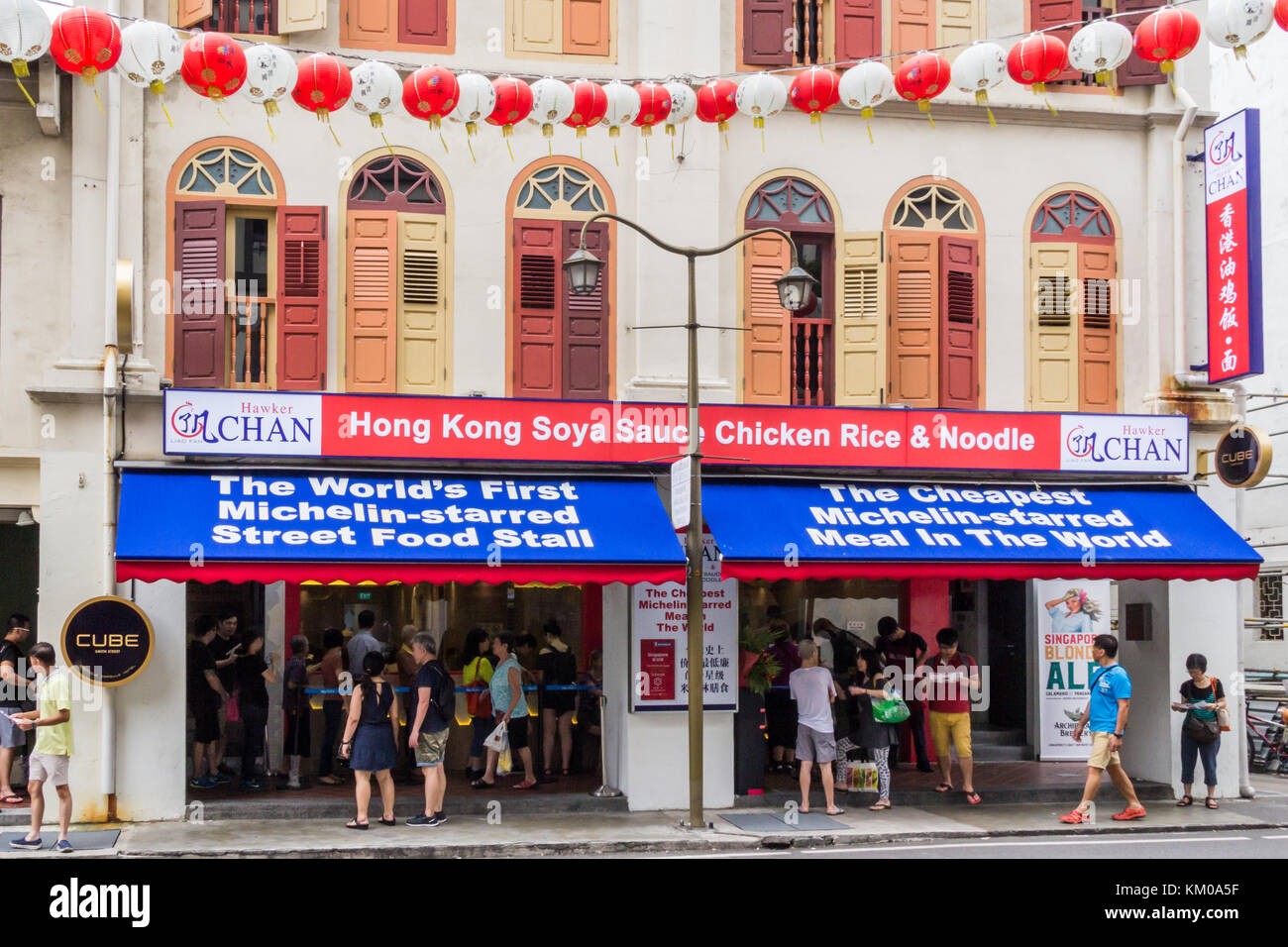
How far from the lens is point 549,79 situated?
47.4 ft

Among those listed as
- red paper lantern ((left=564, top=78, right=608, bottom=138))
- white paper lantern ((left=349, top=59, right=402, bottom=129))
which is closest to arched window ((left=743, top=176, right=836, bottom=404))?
red paper lantern ((left=564, top=78, right=608, bottom=138))

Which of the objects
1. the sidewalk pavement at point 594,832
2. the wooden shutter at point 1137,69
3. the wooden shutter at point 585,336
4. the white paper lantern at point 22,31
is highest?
the wooden shutter at point 1137,69

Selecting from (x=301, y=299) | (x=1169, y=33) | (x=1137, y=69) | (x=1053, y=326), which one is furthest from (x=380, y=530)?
(x=1137, y=69)

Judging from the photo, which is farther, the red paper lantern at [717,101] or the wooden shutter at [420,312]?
the wooden shutter at [420,312]

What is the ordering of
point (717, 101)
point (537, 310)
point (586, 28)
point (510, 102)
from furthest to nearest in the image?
point (586, 28) → point (537, 310) → point (717, 101) → point (510, 102)

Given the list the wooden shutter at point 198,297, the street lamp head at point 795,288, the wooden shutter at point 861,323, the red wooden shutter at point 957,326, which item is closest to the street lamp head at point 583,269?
the street lamp head at point 795,288

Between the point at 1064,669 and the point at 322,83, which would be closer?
the point at 322,83

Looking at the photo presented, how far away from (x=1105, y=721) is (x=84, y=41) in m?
11.9

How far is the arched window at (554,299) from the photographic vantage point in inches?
636

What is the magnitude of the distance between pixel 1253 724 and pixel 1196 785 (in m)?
3.56

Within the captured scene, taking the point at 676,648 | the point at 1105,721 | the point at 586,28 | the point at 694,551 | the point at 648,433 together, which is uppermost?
the point at 586,28

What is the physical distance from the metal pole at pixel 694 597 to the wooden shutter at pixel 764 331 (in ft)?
7.02

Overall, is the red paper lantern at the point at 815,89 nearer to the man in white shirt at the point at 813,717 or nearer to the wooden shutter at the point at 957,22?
the wooden shutter at the point at 957,22

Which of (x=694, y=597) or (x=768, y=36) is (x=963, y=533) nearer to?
(x=694, y=597)
